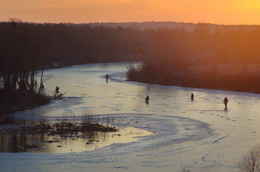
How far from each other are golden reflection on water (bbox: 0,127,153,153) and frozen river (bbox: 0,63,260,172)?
784 millimetres

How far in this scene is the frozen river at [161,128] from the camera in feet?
67.1

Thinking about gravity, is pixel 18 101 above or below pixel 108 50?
below

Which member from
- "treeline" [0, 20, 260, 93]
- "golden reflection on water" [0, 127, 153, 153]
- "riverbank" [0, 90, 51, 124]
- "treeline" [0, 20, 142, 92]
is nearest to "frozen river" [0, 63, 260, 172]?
"golden reflection on water" [0, 127, 153, 153]

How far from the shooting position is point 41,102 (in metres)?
39.7

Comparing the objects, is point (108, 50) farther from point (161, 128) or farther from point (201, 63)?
point (161, 128)

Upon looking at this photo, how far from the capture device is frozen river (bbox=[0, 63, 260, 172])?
20.5 metres

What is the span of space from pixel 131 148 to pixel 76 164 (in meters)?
3.83

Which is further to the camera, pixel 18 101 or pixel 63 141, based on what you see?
pixel 18 101

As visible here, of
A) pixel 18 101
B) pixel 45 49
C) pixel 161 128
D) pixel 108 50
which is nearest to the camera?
pixel 161 128

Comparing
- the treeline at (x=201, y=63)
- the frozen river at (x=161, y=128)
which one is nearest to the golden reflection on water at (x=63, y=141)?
the frozen river at (x=161, y=128)

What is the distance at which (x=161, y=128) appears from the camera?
29156 millimetres

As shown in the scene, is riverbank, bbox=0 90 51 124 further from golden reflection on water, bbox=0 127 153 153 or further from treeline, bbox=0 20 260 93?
golden reflection on water, bbox=0 127 153 153

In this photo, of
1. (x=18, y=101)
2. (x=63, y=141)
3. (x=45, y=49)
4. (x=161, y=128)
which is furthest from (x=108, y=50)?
(x=63, y=141)

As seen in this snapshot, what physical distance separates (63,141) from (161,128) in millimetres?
6481
